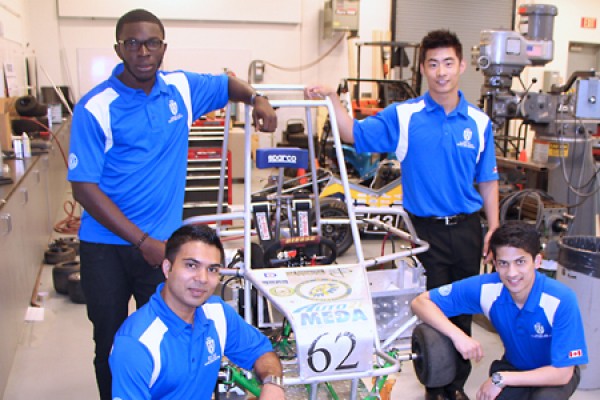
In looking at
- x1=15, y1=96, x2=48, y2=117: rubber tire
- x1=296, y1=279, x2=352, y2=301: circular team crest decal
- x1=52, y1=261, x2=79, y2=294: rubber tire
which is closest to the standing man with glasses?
x1=296, y1=279, x2=352, y2=301: circular team crest decal

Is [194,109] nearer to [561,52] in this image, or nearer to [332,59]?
[332,59]

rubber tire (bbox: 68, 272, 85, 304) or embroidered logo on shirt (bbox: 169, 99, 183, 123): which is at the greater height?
embroidered logo on shirt (bbox: 169, 99, 183, 123)

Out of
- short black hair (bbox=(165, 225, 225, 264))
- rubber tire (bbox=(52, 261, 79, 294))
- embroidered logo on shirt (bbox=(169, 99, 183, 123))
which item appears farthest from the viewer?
rubber tire (bbox=(52, 261, 79, 294))

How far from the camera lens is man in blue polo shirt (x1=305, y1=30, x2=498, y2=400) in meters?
2.74

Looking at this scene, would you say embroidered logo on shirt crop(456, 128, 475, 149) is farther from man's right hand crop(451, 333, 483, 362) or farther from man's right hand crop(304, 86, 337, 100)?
man's right hand crop(451, 333, 483, 362)

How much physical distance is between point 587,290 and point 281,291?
1720mm

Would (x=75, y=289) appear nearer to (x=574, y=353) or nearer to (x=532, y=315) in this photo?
(x=532, y=315)

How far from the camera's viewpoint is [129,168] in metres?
2.13

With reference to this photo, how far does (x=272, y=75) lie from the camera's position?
11.2 metres

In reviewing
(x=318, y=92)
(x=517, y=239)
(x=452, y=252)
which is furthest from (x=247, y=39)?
(x=517, y=239)

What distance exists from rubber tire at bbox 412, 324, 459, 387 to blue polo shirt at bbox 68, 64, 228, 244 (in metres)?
1.03

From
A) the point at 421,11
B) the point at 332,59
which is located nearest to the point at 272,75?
the point at 332,59

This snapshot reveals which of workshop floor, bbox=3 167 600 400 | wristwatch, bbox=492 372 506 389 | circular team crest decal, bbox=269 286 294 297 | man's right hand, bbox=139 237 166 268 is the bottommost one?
workshop floor, bbox=3 167 600 400

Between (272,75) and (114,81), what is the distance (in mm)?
9286
